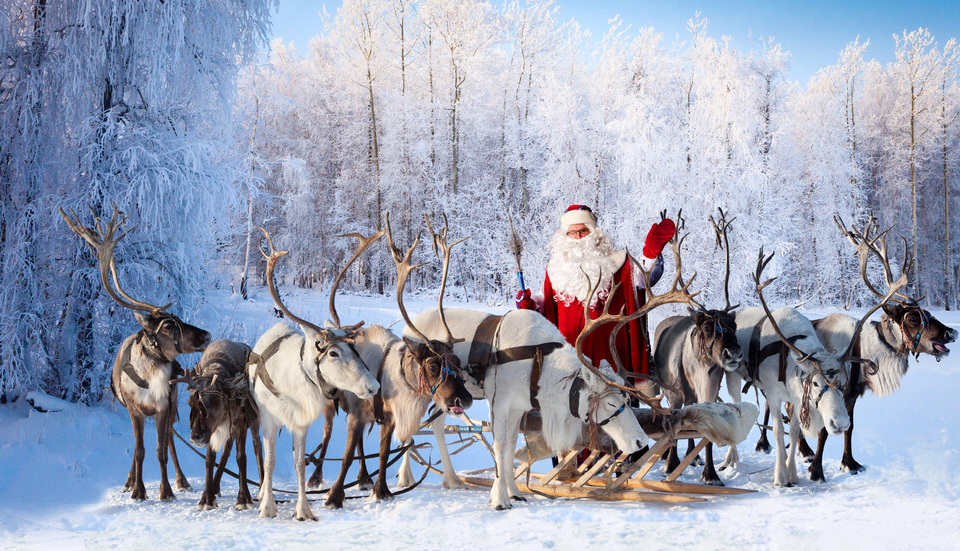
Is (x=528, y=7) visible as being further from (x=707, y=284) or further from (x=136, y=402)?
(x=136, y=402)

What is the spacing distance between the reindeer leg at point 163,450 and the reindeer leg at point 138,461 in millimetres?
125

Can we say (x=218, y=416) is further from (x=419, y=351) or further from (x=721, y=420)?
(x=721, y=420)

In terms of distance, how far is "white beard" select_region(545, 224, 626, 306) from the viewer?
4.86m

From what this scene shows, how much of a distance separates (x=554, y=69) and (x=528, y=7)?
1.60 metres

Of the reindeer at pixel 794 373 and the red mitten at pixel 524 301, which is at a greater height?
the red mitten at pixel 524 301

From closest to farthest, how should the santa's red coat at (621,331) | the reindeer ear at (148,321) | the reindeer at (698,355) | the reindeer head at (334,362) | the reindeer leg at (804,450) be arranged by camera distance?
the reindeer head at (334,362), the reindeer ear at (148,321), the reindeer at (698,355), the santa's red coat at (621,331), the reindeer leg at (804,450)

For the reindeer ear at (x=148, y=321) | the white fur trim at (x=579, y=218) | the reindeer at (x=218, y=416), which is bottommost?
the reindeer at (x=218, y=416)

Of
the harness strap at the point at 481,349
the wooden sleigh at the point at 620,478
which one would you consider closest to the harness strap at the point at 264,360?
the harness strap at the point at 481,349

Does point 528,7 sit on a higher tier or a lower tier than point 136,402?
higher

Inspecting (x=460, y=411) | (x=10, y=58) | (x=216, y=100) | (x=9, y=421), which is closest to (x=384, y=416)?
(x=460, y=411)

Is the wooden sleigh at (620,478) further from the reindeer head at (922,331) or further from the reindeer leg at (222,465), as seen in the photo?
the reindeer head at (922,331)

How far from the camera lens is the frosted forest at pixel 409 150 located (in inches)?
240

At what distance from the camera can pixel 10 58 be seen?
616 centimetres

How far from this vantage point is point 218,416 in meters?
3.97
